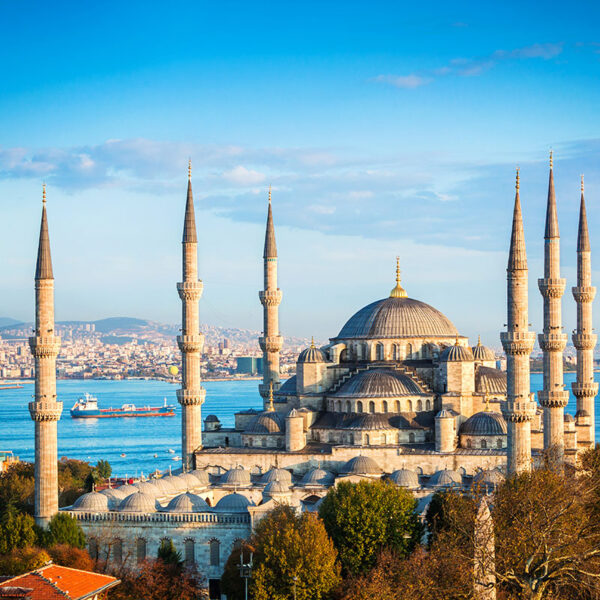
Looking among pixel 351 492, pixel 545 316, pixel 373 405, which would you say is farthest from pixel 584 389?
pixel 351 492

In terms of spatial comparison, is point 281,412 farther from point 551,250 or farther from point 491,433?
point 551,250

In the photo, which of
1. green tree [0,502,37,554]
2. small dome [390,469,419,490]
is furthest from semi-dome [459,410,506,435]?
green tree [0,502,37,554]

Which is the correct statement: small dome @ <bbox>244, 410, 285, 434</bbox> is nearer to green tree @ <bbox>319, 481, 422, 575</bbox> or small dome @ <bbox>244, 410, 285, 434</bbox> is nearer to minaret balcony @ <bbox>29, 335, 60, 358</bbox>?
minaret balcony @ <bbox>29, 335, 60, 358</bbox>

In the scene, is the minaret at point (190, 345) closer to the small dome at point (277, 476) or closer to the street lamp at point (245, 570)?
the small dome at point (277, 476)

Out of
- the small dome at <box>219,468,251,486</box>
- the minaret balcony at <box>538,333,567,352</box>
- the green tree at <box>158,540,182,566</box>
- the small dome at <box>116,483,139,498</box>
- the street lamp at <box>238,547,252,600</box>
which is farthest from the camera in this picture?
the minaret balcony at <box>538,333,567,352</box>

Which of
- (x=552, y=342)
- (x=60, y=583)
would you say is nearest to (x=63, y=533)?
(x=60, y=583)

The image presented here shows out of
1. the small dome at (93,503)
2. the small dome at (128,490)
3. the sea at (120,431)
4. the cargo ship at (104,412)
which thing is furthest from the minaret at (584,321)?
the cargo ship at (104,412)
